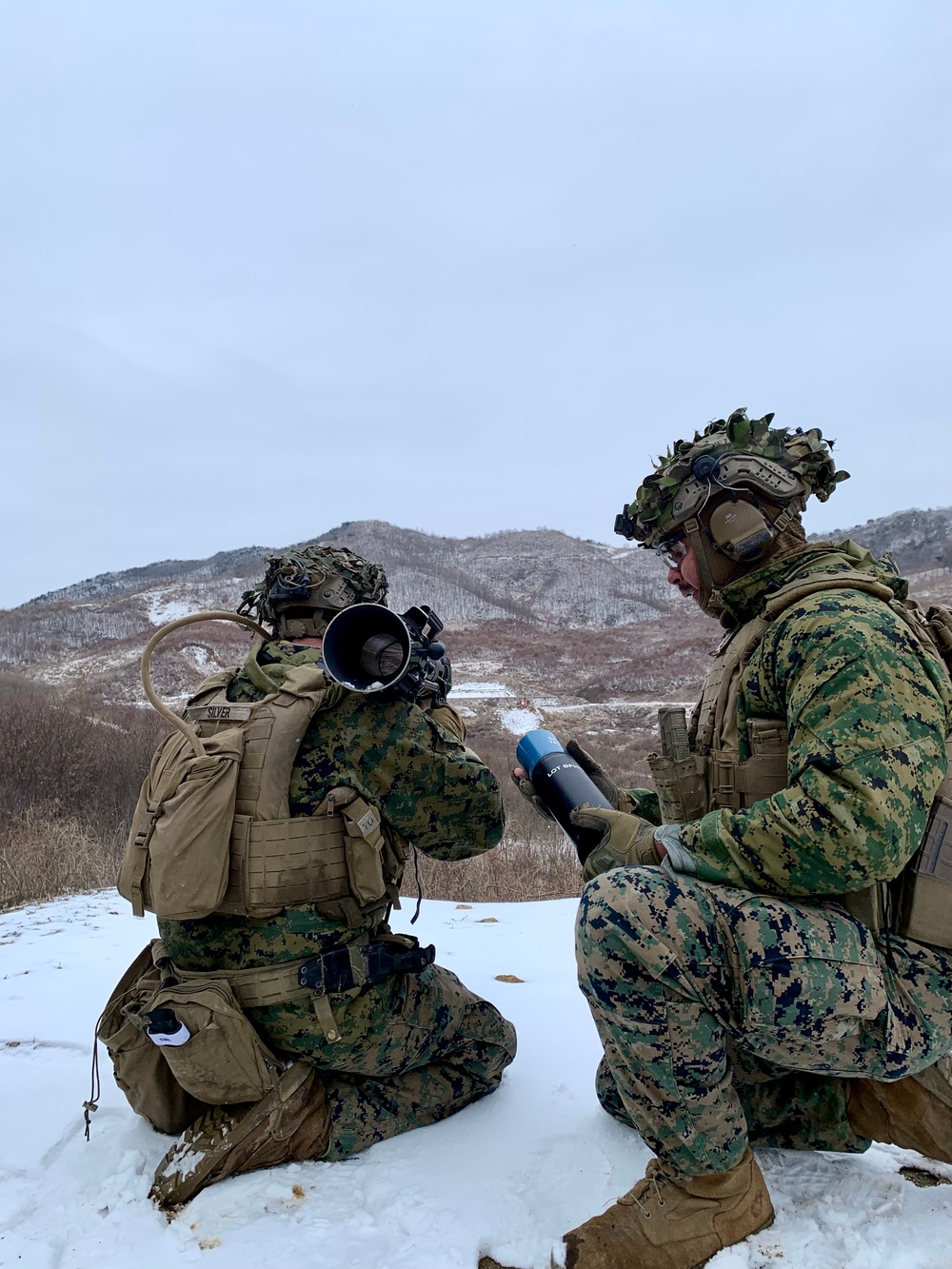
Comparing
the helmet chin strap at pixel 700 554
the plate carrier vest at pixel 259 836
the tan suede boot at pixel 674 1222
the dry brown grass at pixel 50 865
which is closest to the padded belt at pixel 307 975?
the plate carrier vest at pixel 259 836

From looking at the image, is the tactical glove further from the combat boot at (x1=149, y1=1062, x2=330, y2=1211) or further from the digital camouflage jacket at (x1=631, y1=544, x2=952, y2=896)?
the combat boot at (x1=149, y1=1062, x2=330, y2=1211)

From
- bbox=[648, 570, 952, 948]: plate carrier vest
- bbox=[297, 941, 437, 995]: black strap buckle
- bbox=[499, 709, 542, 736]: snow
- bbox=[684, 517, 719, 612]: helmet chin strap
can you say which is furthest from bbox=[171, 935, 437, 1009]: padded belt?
bbox=[499, 709, 542, 736]: snow

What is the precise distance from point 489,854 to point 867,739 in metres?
6.84

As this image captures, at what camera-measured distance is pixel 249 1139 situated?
2.33 metres

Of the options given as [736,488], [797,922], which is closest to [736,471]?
[736,488]

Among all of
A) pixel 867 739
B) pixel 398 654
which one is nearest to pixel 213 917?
pixel 398 654

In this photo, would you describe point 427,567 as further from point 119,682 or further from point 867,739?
point 867,739

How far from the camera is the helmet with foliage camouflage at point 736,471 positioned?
242 cm

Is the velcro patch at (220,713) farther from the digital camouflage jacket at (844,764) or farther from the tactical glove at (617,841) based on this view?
the digital camouflage jacket at (844,764)

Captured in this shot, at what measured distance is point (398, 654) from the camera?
2.49 m

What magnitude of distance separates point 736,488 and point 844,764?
3.33 feet

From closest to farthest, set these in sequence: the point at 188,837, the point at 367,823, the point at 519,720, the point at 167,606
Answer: the point at 188,837 < the point at 367,823 < the point at 519,720 < the point at 167,606

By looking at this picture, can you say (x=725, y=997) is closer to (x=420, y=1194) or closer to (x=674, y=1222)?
(x=674, y=1222)

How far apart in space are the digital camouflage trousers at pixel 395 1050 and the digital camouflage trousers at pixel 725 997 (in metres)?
0.87
